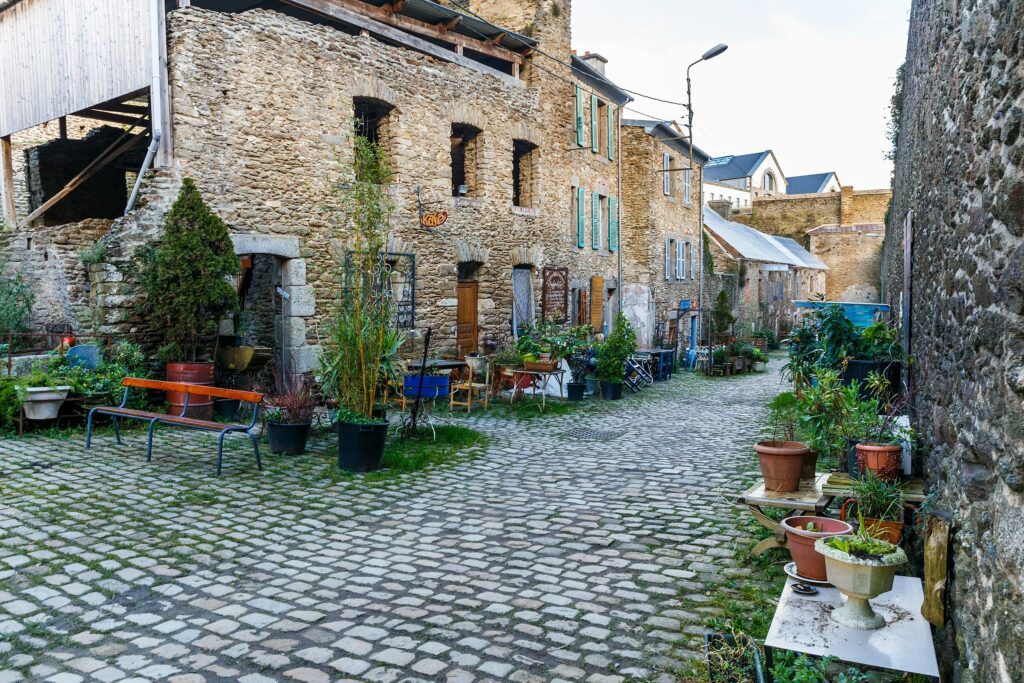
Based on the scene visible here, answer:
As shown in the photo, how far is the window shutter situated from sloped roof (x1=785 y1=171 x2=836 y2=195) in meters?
39.0

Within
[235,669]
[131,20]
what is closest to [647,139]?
[131,20]

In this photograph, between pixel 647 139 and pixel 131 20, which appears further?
pixel 647 139

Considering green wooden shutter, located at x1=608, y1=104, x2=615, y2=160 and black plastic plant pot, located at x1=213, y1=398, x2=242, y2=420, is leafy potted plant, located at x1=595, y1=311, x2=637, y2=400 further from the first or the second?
green wooden shutter, located at x1=608, y1=104, x2=615, y2=160

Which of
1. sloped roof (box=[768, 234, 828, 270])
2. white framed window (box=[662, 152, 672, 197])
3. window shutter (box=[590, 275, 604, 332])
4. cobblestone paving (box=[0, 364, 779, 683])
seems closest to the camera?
cobblestone paving (box=[0, 364, 779, 683])

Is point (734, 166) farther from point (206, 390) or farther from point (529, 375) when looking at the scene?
point (206, 390)

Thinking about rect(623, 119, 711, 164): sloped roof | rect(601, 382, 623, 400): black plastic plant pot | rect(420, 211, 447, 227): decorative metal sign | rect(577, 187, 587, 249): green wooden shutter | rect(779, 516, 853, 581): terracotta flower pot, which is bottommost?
rect(601, 382, 623, 400): black plastic plant pot

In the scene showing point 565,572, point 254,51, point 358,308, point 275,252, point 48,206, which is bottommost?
point 565,572

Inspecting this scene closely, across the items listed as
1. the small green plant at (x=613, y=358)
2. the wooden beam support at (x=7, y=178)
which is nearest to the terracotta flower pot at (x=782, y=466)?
the small green plant at (x=613, y=358)

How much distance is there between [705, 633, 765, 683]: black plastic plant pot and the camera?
298 cm

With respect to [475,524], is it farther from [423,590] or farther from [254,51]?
[254,51]

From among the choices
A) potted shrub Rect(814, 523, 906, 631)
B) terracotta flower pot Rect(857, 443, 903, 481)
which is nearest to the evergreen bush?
terracotta flower pot Rect(857, 443, 903, 481)

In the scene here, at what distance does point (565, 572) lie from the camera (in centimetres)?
442

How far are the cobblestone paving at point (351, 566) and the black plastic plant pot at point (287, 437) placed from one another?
9.6 inches

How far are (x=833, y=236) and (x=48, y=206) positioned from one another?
3265 cm
